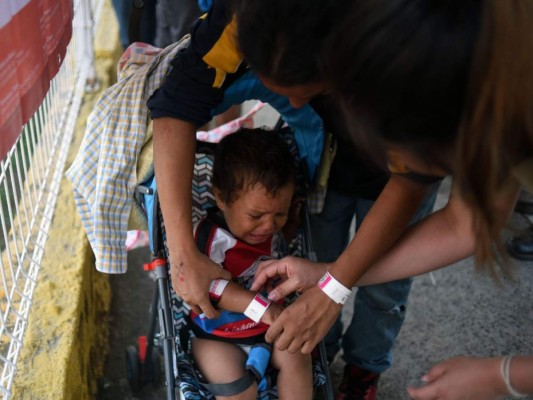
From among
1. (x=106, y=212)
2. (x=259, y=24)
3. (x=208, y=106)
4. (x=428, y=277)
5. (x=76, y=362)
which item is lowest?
(x=428, y=277)

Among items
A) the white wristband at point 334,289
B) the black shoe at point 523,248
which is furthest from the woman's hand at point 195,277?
the black shoe at point 523,248

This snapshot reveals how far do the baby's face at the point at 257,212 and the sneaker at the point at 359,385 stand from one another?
2.69 feet

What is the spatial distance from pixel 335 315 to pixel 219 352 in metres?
0.44

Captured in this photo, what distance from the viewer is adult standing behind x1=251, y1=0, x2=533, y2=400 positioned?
4.12ft

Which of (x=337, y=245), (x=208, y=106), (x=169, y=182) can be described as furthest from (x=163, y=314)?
(x=337, y=245)

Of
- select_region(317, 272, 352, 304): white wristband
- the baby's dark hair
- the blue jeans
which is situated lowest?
the blue jeans

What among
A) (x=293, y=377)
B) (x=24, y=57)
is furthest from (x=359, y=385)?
(x=24, y=57)

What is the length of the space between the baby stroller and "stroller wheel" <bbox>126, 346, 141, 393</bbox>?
19 centimetres

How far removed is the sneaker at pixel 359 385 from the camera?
9.34 feet

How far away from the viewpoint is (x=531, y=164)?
1.47m

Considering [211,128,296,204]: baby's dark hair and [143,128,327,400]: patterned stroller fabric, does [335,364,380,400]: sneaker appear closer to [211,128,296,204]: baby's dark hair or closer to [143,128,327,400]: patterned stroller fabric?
[143,128,327,400]: patterned stroller fabric

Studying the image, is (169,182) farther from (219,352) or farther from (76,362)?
(76,362)

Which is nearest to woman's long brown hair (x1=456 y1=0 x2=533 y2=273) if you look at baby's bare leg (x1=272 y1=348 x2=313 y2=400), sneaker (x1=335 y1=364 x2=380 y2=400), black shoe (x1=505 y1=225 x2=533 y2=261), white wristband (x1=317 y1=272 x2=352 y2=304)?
white wristband (x1=317 y1=272 x2=352 y2=304)

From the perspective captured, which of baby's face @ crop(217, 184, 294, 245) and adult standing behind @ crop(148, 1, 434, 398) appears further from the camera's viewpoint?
baby's face @ crop(217, 184, 294, 245)
